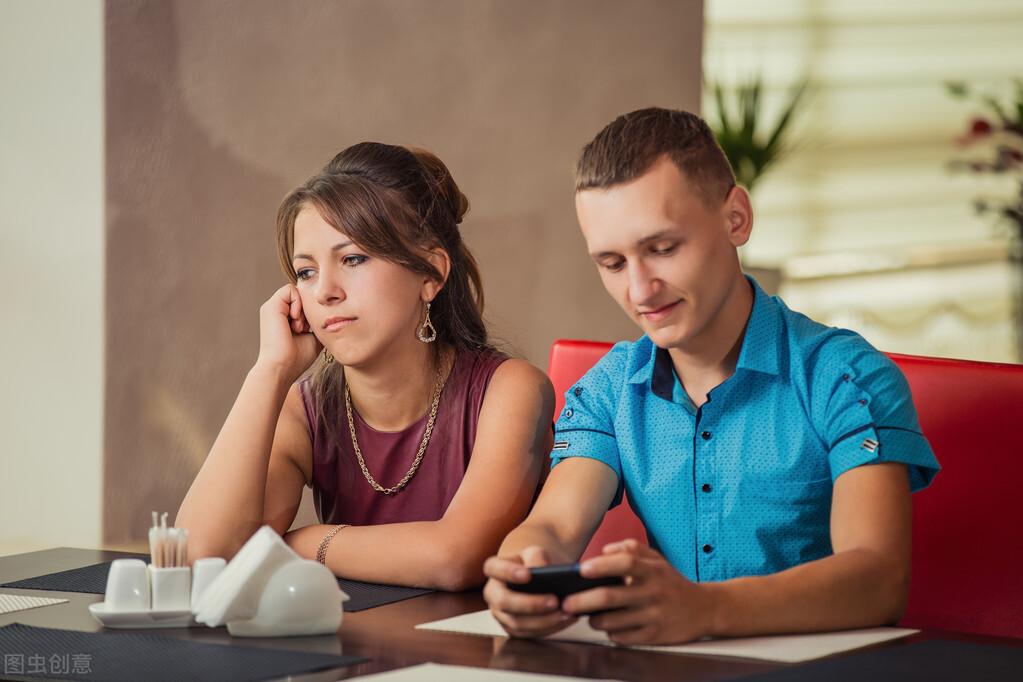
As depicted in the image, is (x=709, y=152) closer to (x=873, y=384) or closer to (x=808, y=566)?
(x=873, y=384)

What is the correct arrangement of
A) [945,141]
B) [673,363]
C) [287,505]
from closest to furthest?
[673,363] → [287,505] → [945,141]

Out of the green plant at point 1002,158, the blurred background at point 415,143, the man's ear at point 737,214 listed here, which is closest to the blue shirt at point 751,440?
the man's ear at point 737,214

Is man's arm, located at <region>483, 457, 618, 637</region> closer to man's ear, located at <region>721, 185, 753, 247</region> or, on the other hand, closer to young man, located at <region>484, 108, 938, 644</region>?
young man, located at <region>484, 108, 938, 644</region>

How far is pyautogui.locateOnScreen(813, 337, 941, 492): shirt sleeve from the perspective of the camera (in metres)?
1.39

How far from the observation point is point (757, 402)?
155 centimetres

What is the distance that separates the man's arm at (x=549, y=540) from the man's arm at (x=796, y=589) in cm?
4

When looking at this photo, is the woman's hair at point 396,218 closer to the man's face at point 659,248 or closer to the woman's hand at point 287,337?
the woman's hand at point 287,337

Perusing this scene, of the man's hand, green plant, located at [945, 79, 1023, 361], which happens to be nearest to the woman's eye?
the man's hand

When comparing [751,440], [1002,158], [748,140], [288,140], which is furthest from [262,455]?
[1002,158]

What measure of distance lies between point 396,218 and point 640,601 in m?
0.88

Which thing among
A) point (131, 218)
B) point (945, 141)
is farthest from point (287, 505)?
point (945, 141)

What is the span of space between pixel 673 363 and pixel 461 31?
309 centimetres

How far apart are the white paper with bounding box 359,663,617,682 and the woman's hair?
0.87 m

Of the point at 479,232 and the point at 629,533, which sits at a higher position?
the point at 479,232
